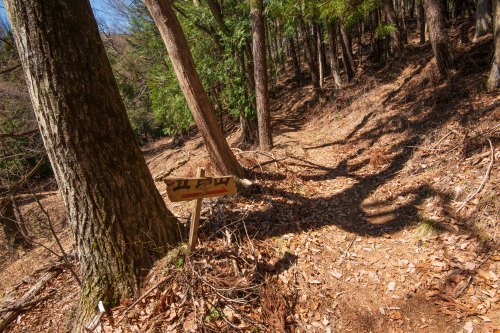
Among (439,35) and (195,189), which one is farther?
(439,35)

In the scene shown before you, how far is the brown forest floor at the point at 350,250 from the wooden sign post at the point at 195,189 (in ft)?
1.64

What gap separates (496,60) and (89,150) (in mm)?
7721

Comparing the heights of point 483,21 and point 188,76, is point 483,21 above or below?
above

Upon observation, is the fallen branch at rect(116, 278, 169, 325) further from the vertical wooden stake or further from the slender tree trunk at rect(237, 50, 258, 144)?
the slender tree trunk at rect(237, 50, 258, 144)

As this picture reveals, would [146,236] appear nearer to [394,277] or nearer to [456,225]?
[394,277]

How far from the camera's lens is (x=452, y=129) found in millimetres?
5594


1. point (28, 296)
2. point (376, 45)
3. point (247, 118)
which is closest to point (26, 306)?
point (28, 296)

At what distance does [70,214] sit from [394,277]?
377 centimetres

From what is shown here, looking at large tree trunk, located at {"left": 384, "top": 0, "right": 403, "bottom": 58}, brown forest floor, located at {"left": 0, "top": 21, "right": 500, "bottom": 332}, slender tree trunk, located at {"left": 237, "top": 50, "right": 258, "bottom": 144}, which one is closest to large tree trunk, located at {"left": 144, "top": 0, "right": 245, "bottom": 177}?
brown forest floor, located at {"left": 0, "top": 21, "right": 500, "bottom": 332}

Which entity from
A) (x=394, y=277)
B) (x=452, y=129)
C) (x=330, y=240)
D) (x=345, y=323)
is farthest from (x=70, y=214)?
(x=452, y=129)

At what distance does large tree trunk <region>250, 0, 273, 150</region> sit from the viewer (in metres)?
7.03

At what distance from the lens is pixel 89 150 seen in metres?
2.63

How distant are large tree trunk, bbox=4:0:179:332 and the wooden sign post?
43cm

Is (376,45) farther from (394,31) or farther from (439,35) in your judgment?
(439,35)
